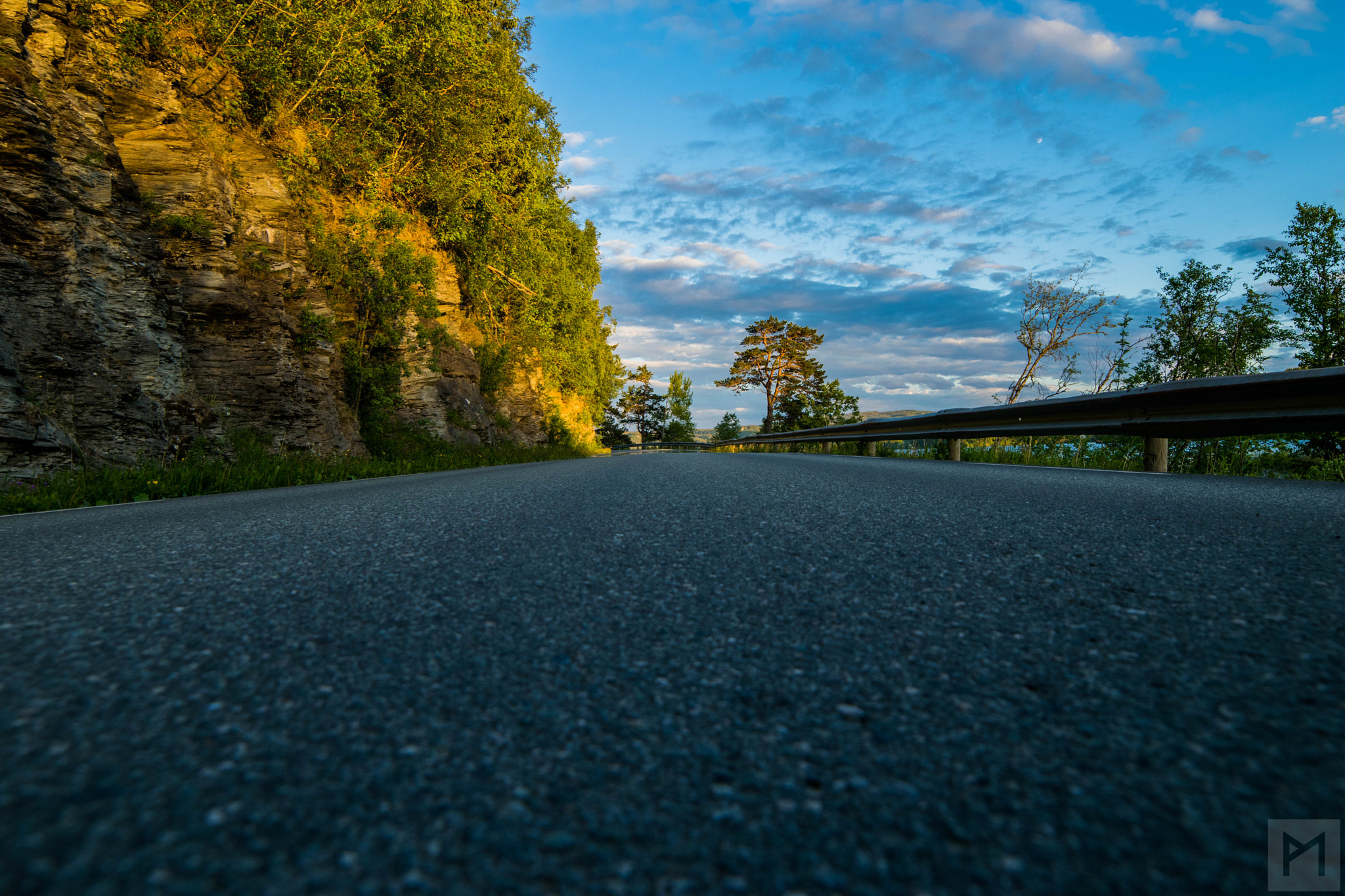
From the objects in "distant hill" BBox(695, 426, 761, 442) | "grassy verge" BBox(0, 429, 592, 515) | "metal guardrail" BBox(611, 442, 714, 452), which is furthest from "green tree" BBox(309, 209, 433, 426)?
"distant hill" BBox(695, 426, 761, 442)

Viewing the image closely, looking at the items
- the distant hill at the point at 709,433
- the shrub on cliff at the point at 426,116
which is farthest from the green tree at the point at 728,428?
the shrub on cliff at the point at 426,116

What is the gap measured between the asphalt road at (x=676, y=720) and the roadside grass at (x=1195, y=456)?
6.67 meters

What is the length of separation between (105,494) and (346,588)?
4.96 meters

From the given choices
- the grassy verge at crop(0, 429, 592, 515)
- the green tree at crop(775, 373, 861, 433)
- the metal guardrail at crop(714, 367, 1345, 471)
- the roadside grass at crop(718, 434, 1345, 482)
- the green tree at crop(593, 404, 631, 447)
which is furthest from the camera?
the green tree at crop(593, 404, 631, 447)

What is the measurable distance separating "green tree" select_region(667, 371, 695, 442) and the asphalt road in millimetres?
76544

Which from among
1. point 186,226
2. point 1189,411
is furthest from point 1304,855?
point 186,226

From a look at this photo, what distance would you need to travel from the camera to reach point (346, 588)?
2.06 metres

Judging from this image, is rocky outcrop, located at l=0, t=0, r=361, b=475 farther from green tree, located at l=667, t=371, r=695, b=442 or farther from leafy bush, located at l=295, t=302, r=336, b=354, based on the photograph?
green tree, located at l=667, t=371, r=695, b=442

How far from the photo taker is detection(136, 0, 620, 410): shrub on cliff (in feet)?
30.9

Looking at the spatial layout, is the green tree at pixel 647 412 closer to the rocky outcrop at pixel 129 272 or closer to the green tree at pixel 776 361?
the green tree at pixel 776 361

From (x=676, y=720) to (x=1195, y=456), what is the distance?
969cm

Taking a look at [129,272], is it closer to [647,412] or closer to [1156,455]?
[1156,455]

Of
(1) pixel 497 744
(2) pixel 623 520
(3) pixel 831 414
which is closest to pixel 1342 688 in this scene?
(1) pixel 497 744

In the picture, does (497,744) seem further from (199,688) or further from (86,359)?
(86,359)
